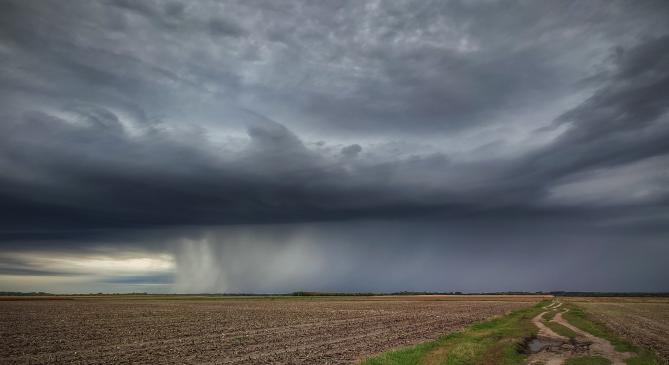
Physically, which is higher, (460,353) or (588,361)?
(460,353)

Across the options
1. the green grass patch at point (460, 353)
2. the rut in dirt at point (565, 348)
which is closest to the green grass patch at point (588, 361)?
the rut in dirt at point (565, 348)

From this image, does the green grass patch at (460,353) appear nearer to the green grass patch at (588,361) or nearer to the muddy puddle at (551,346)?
the muddy puddle at (551,346)

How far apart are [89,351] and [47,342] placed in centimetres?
647

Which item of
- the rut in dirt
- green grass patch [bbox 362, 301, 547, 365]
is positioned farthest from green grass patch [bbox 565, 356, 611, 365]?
green grass patch [bbox 362, 301, 547, 365]

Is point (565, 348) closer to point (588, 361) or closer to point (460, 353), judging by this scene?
point (588, 361)

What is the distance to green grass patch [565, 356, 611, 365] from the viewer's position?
23.8 m

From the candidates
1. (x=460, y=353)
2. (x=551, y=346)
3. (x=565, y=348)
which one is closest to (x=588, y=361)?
(x=565, y=348)

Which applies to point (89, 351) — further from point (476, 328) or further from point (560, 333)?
point (560, 333)

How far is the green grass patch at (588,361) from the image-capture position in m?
23.8

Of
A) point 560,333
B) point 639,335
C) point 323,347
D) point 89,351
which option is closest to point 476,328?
point 560,333

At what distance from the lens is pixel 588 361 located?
24.3 m

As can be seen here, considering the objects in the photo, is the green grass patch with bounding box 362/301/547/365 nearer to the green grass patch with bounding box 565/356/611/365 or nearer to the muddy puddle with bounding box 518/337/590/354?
the muddy puddle with bounding box 518/337/590/354

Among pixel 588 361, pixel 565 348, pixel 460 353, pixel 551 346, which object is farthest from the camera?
pixel 551 346

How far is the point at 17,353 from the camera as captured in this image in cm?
2561
